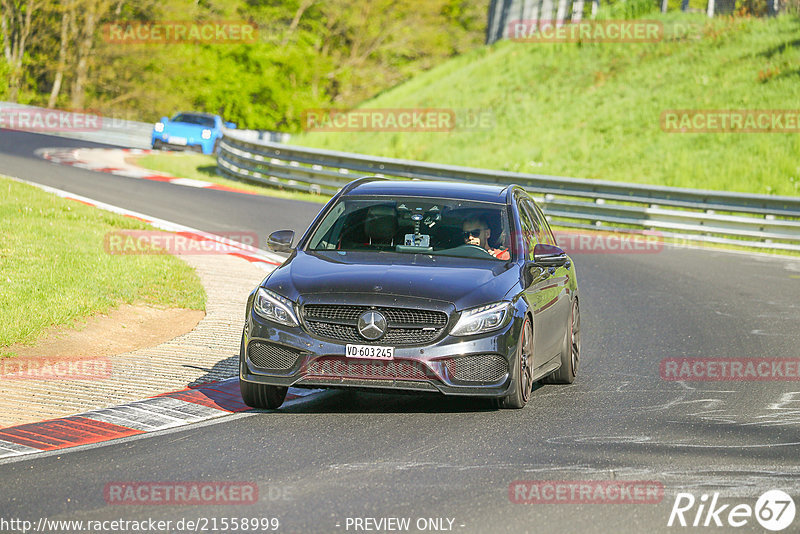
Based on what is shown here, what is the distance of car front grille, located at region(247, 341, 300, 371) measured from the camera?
26.8 ft

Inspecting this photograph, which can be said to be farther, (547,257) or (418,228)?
(418,228)

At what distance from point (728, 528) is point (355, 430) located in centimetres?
283

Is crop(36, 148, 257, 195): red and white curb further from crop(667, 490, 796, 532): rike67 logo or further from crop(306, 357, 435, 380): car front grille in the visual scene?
crop(667, 490, 796, 532): rike67 logo

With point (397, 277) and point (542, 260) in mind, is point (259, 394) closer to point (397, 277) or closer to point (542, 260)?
point (397, 277)

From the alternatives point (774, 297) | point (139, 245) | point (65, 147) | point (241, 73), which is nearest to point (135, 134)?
point (65, 147)

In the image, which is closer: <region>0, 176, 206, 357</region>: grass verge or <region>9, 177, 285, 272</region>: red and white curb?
<region>0, 176, 206, 357</region>: grass verge

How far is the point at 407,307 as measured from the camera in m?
8.09

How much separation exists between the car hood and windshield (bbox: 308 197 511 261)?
0.69 feet

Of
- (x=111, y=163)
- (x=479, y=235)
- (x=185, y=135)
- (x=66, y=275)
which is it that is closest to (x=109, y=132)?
(x=185, y=135)

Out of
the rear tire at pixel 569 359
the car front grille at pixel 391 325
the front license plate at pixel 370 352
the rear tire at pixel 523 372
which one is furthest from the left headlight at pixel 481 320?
the rear tire at pixel 569 359

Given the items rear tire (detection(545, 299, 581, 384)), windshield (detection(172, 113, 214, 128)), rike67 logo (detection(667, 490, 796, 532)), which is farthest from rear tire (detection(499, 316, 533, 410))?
windshield (detection(172, 113, 214, 128))

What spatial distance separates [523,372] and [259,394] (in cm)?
→ 183

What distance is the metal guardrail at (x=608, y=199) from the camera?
77.1ft

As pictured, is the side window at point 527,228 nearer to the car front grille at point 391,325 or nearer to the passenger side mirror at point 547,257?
the passenger side mirror at point 547,257
